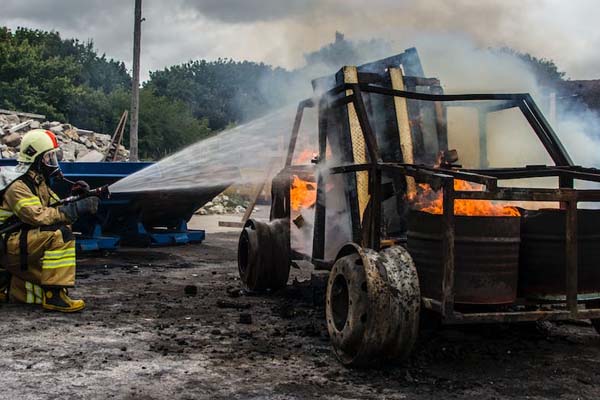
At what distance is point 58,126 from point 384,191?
66.7 ft

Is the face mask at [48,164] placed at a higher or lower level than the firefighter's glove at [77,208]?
higher

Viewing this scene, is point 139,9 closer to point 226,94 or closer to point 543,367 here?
point 543,367

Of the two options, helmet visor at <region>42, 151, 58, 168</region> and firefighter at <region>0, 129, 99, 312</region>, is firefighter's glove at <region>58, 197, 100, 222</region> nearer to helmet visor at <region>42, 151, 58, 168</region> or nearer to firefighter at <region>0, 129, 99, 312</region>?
firefighter at <region>0, 129, 99, 312</region>

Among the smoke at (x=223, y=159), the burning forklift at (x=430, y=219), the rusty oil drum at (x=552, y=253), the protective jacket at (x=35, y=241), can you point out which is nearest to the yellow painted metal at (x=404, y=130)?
the burning forklift at (x=430, y=219)

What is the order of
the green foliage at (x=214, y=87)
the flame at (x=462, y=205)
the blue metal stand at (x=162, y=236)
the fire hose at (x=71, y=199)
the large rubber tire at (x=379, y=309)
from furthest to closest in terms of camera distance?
the green foliage at (x=214, y=87) < the blue metal stand at (x=162, y=236) < the fire hose at (x=71, y=199) < the flame at (x=462, y=205) < the large rubber tire at (x=379, y=309)

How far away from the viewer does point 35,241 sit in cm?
583

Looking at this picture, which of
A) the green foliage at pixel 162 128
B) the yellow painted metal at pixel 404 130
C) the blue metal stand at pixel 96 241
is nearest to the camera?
the yellow painted metal at pixel 404 130

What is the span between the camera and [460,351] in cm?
452

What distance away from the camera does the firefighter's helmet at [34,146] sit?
602 centimetres

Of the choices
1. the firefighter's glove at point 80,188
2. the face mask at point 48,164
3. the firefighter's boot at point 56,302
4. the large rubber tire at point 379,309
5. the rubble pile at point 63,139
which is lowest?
the firefighter's boot at point 56,302

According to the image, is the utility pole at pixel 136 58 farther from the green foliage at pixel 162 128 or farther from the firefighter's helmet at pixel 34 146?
the firefighter's helmet at pixel 34 146

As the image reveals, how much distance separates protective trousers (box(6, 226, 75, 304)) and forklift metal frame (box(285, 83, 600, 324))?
238 cm

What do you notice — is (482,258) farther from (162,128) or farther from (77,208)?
(162,128)

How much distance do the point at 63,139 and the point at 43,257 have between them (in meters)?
17.1
